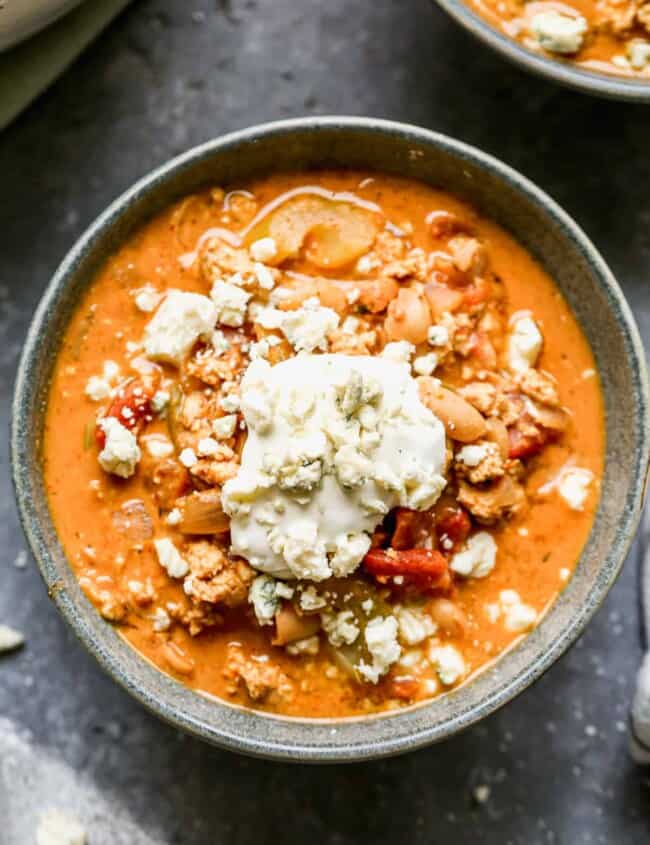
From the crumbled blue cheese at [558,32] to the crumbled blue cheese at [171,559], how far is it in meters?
1.65

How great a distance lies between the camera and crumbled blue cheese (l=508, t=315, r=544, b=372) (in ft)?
9.66

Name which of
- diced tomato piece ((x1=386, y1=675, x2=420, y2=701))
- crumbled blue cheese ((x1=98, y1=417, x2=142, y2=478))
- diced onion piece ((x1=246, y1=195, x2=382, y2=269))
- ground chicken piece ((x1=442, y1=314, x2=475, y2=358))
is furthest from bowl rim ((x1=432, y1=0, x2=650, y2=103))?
diced tomato piece ((x1=386, y1=675, x2=420, y2=701))

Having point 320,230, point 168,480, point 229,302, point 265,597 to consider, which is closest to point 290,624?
point 265,597

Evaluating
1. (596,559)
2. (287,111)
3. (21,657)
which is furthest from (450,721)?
(287,111)

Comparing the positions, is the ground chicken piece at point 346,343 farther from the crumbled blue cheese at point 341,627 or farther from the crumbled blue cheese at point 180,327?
the crumbled blue cheese at point 341,627

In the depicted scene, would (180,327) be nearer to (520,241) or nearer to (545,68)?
(520,241)

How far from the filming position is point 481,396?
2.85m

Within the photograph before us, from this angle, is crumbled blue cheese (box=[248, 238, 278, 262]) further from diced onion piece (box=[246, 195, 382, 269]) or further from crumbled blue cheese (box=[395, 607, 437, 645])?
crumbled blue cheese (box=[395, 607, 437, 645])

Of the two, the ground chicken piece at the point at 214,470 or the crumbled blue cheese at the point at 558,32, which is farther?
the crumbled blue cheese at the point at 558,32

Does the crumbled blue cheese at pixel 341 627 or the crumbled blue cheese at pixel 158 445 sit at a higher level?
the crumbled blue cheese at pixel 158 445

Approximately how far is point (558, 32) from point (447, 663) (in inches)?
65.8

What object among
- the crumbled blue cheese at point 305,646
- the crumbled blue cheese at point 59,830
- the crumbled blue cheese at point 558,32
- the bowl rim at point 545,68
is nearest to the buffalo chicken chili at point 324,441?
the crumbled blue cheese at point 305,646

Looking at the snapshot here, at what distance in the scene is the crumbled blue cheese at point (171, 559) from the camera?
281 centimetres

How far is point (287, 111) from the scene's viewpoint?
340 centimetres
